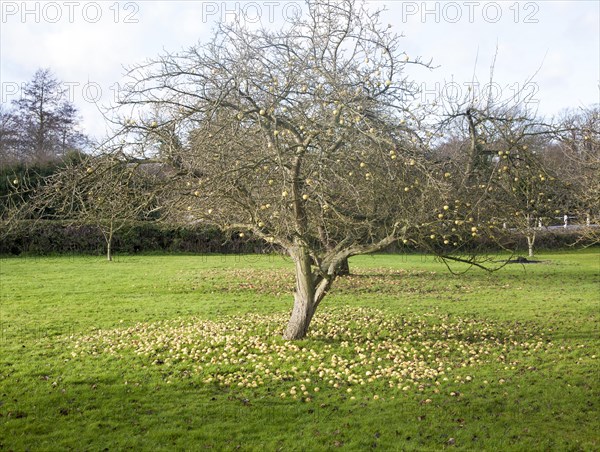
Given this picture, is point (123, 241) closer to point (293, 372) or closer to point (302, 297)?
point (302, 297)

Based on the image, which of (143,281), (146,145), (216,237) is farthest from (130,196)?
(216,237)

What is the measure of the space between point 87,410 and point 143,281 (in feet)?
33.0

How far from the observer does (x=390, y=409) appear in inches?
222

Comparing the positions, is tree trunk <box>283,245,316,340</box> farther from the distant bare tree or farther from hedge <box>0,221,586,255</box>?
the distant bare tree

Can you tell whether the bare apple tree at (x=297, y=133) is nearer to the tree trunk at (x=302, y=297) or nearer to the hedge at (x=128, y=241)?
the tree trunk at (x=302, y=297)

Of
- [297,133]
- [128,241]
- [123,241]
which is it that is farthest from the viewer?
[128,241]

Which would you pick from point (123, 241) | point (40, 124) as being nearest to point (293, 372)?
point (123, 241)

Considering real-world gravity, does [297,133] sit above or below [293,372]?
above

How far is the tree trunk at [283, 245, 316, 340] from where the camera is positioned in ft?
25.2

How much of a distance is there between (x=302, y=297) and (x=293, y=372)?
1.44 meters

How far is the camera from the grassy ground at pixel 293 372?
5.03 m

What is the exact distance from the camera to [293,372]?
6797mm

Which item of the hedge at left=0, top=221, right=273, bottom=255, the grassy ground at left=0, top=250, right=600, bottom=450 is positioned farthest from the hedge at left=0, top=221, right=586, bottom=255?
the grassy ground at left=0, top=250, right=600, bottom=450

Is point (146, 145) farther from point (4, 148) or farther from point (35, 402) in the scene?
point (4, 148)
